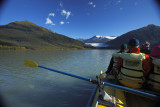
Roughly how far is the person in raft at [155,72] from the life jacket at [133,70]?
0.24 metres

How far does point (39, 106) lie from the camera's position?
4.63 m

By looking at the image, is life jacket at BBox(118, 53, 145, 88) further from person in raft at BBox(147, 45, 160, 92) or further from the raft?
the raft

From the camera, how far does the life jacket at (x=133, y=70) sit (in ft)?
9.68

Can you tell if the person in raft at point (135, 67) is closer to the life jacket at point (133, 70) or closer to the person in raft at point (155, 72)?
the life jacket at point (133, 70)

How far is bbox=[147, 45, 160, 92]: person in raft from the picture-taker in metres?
2.73

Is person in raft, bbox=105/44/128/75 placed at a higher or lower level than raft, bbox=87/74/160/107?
higher

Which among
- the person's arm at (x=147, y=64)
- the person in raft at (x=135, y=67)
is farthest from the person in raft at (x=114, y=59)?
the person's arm at (x=147, y=64)

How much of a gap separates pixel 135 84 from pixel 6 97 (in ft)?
22.0

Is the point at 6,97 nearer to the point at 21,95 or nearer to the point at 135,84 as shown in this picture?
the point at 21,95

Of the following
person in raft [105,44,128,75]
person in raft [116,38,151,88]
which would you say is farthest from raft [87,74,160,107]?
person in raft [105,44,128,75]

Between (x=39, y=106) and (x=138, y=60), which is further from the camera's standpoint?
(x=39, y=106)

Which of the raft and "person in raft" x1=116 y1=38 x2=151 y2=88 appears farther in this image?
"person in raft" x1=116 y1=38 x2=151 y2=88

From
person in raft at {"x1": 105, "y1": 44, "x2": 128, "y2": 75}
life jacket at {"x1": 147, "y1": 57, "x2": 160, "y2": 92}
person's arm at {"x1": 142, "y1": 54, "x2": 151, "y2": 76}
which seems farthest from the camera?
person in raft at {"x1": 105, "y1": 44, "x2": 128, "y2": 75}

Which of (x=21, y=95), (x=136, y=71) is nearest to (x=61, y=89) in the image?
(x=21, y=95)
